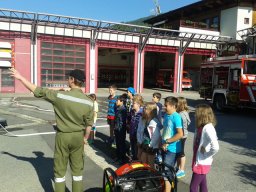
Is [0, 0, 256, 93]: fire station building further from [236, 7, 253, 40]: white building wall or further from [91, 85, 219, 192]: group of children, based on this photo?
[91, 85, 219, 192]: group of children

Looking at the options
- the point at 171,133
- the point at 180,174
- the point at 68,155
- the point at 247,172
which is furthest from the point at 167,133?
the point at 247,172

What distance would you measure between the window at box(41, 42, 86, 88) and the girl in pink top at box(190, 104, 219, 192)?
21.0 m

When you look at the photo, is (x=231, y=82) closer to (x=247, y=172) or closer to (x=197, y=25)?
(x=247, y=172)

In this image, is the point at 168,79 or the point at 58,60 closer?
the point at 58,60

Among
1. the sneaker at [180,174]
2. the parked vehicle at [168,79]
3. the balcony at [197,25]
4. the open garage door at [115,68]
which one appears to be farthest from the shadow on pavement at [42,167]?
the open garage door at [115,68]

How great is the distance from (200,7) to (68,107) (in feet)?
105

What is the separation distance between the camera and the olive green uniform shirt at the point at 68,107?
423 centimetres

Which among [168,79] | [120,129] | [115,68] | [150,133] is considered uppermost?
[115,68]

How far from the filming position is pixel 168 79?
34.8 meters

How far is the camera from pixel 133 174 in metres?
4.13

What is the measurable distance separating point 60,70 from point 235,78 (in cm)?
1467

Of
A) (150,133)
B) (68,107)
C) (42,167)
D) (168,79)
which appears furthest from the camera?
(168,79)

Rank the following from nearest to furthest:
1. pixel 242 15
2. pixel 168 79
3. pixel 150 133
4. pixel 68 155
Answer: pixel 68 155 < pixel 150 133 < pixel 242 15 < pixel 168 79

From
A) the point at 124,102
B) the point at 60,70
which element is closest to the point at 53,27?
the point at 60,70
